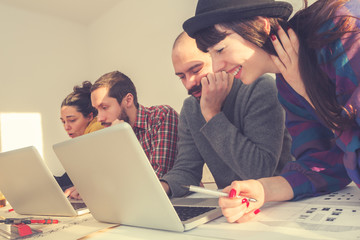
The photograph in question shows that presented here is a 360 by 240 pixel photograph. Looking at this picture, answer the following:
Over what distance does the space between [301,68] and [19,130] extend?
9.63ft

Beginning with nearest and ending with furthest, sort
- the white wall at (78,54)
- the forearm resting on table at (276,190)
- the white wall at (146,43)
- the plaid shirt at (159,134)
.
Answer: the forearm resting on table at (276,190) < the plaid shirt at (159,134) < the white wall at (146,43) < the white wall at (78,54)

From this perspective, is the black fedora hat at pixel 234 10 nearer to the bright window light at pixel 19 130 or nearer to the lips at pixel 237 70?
the lips at pixel 237 70

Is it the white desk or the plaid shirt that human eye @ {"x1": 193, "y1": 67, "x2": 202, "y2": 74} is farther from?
the white desk

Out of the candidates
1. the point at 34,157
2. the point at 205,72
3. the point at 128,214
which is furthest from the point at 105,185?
the point at 205,72

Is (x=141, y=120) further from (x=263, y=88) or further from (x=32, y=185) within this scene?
(x=32, y=185)

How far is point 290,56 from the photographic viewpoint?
73cm

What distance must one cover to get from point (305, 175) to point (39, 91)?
299 centimetres

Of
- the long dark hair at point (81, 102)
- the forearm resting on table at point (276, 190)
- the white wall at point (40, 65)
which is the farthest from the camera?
the white wall at point (40, 65)

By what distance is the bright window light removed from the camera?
293 centimetres

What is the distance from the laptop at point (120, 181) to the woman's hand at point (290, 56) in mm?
330

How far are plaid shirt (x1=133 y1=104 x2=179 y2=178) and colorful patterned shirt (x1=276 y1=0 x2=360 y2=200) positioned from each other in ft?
2.23

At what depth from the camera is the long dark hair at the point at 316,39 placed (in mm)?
634

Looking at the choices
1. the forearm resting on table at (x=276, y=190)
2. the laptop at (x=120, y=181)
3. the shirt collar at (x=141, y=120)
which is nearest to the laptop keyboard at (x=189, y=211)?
the laptop at (x=120, y=181)

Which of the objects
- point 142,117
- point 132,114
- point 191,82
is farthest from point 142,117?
point 191,82
